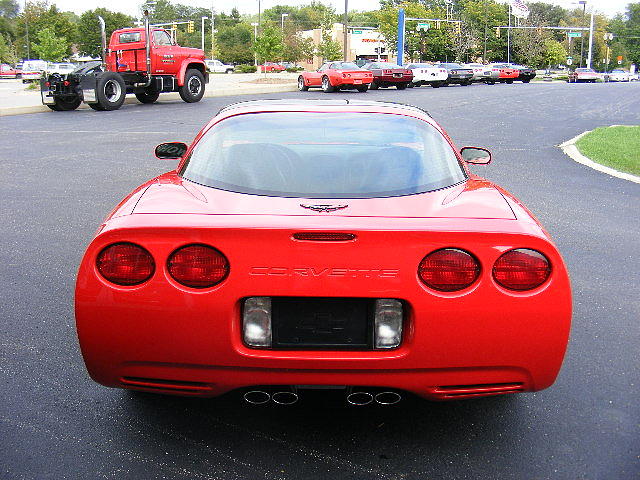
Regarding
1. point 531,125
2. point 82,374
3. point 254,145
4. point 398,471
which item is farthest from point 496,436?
point 531,125

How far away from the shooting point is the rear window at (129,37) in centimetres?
2494

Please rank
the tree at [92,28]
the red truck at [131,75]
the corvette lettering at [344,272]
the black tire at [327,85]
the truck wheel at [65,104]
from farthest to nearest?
the tree at [92,28]
the black tire at [327,85]
the truck wheel at [65,104]
the red truck at [131,75]
the corvette lettering at [344,272]

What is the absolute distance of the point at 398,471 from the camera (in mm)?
2975

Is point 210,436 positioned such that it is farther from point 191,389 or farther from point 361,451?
point 361,451

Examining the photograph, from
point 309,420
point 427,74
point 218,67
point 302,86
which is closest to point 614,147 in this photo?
point 309,420

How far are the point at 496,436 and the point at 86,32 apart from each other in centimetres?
8873

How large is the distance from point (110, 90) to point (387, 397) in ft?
74.4

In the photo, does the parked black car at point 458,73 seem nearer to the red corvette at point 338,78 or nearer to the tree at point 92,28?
the red corvette at point 338,78

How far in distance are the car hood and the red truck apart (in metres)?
21.1

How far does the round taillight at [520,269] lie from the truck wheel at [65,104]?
22.7 m

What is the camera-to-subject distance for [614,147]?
14438 mm

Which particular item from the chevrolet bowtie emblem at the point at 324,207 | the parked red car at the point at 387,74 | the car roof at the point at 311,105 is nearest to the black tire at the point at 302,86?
the parked red car at the point at 387,74

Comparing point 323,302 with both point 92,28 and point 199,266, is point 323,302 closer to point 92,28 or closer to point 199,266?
point 199,266

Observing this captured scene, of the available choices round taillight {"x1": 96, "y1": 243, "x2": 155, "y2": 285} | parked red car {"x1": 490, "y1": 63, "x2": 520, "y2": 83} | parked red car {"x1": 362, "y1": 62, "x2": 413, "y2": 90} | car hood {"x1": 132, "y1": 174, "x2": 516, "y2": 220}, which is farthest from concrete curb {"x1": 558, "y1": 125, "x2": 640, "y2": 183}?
parked red car {"x1": 490, "y1": 63, "x2": 520, "y2": 83}
